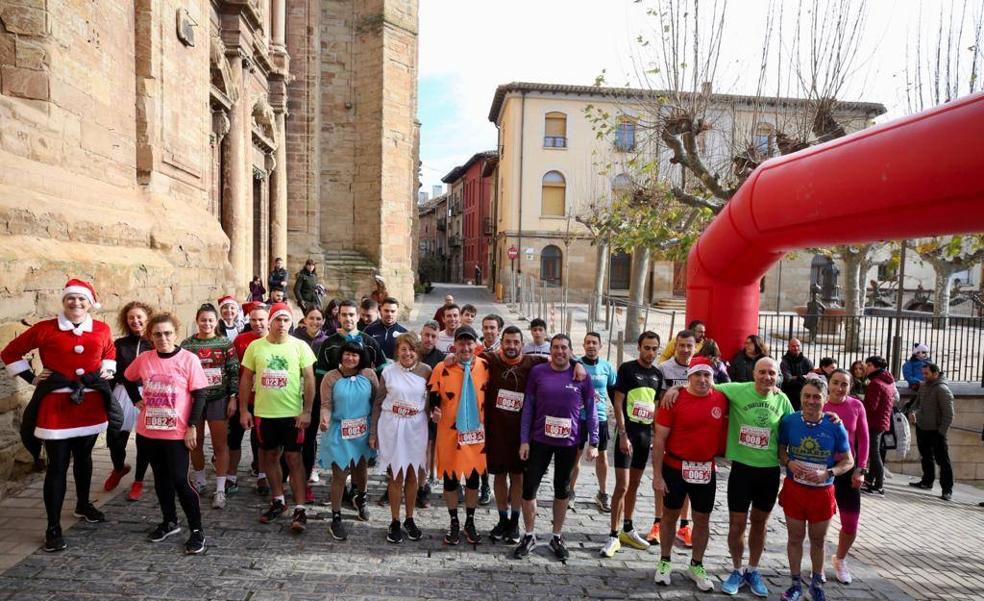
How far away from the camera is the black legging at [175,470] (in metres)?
4.71

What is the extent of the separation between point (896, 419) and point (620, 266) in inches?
1214

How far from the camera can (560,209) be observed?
3809cm

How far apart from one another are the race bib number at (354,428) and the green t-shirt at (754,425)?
9.10 ft

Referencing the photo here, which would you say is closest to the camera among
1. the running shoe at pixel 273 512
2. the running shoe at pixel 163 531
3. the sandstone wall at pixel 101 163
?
the running shoe at pixel 163 531

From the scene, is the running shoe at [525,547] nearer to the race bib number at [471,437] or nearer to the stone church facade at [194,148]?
the race bib number at [471,437]

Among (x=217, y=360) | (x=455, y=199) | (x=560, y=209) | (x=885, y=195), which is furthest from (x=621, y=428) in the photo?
(x=455, y=199)

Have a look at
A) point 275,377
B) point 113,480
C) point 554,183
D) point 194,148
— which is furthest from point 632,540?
point 554,183

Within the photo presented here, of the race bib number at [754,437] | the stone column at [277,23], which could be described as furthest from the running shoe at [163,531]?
the stone column at [277,23]

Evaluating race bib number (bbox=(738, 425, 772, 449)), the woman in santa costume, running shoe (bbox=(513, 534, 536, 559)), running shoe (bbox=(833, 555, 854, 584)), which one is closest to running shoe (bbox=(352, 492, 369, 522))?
running shoe (bbox=(513, 534, 536, 559))

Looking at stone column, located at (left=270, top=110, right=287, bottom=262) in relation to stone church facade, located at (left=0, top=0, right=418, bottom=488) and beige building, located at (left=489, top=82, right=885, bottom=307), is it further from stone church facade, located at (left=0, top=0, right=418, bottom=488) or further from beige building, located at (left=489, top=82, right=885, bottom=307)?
beige building, located at (left=489, top=82, right=885, bottom=307)

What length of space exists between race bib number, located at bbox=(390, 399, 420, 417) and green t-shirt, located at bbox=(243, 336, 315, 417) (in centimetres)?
79

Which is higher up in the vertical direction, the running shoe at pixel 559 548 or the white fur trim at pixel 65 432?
the white fur trim at pixel 65 432

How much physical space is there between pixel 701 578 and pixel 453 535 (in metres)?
1.87

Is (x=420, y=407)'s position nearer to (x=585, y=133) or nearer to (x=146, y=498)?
(x=146, y=498)
